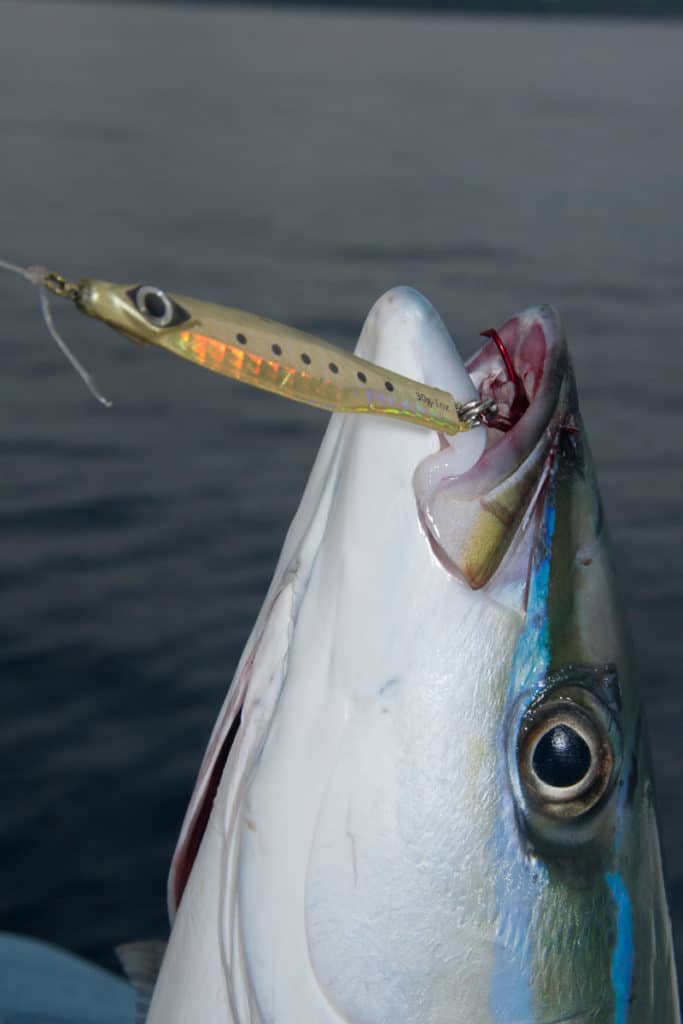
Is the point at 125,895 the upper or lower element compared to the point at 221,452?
lower

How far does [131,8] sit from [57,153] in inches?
1243

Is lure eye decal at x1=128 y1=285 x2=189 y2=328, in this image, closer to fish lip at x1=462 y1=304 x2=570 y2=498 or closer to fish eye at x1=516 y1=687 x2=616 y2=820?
fish lip at x1=462 y1=304 x2=570 y2=498

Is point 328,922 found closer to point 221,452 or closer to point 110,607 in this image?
point 110,607

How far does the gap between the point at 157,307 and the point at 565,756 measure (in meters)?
0.67

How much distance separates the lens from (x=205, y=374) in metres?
7.75

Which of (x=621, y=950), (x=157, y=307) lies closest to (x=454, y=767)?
(x=621, y=950)

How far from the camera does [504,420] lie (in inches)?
62.2

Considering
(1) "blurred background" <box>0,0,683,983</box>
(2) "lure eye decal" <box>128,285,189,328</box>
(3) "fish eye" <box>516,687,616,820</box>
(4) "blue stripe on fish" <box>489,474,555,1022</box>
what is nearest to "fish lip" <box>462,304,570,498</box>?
(4) "blue stripe on fish" <box>489,474,555,1022</box>

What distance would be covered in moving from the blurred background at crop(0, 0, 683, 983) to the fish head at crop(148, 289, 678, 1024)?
1799 mm

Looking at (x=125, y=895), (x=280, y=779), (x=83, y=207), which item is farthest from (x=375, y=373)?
(x=83, y=207)

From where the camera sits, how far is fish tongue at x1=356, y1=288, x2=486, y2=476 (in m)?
1.53

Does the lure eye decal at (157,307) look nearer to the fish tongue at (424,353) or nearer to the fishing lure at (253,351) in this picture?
the fishing lure at (253,351)

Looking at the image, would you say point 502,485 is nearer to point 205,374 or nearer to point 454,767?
point 454,767

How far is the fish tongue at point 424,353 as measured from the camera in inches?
60.3
